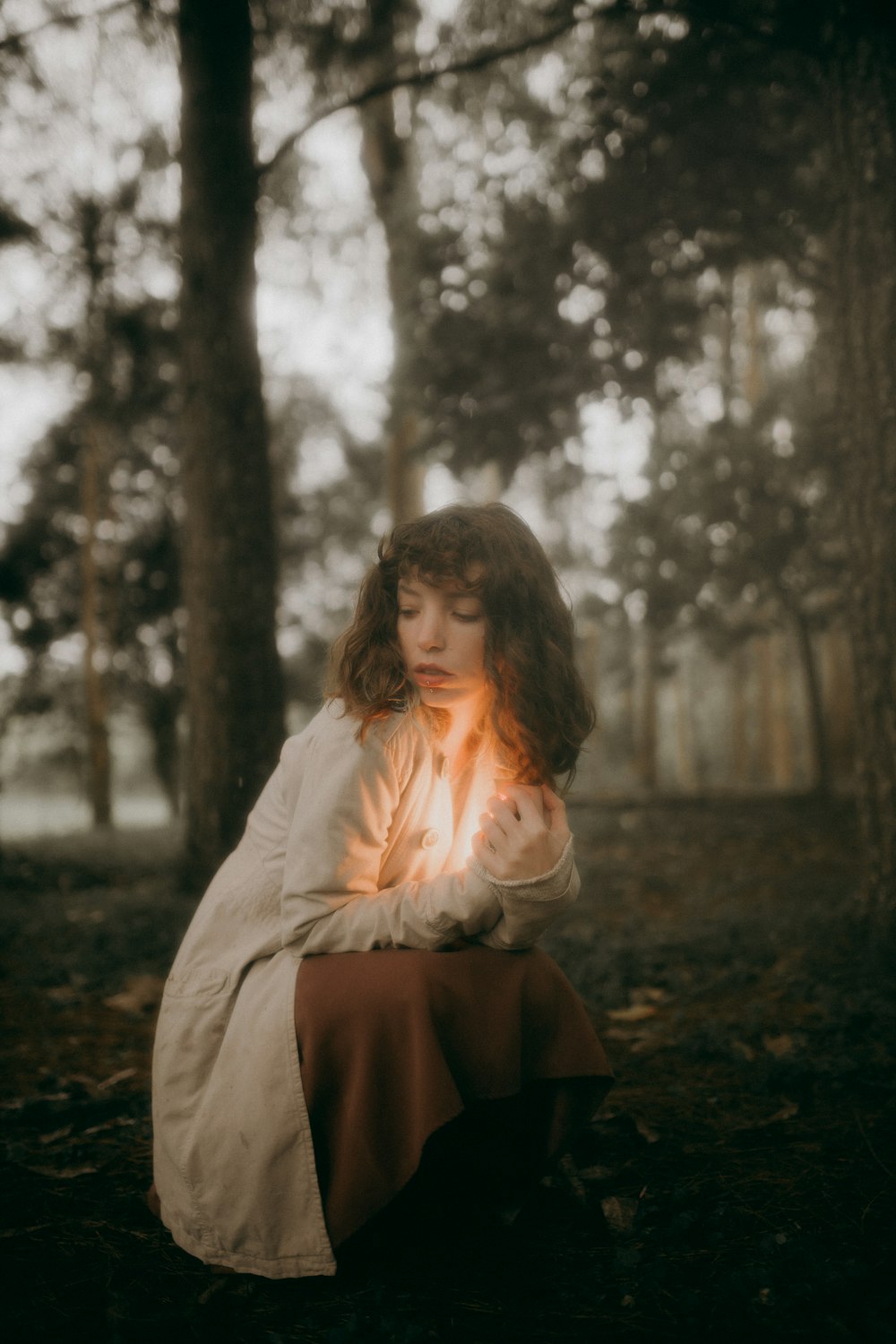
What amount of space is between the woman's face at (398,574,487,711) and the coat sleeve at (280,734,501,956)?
0.25 meters

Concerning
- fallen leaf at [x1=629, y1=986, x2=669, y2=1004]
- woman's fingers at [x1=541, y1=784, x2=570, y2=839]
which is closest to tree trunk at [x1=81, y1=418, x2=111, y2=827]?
fallen leaf at [x1=629, y1=986, x2=669, y2=1004]

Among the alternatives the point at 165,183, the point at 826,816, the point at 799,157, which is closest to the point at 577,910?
the point at 826,816

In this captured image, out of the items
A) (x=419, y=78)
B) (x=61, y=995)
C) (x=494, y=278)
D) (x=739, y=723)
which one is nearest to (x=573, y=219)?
(x=494, y=278)

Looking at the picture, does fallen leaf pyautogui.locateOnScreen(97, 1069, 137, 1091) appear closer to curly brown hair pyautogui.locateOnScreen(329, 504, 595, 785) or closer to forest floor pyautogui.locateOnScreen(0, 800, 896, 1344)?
forest floor pyautogui.locateOnScreen(0, 800, 896, 1344)

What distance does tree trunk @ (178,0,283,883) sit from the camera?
524cm

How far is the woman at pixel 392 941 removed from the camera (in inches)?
80.9

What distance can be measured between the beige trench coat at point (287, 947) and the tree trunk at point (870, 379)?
112 inches

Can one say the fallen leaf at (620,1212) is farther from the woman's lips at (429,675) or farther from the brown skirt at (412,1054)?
the woman's lips at (429,675)

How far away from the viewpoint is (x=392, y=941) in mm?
2174

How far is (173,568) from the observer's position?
17.9 m

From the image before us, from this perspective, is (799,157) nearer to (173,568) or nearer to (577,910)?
(577,910)

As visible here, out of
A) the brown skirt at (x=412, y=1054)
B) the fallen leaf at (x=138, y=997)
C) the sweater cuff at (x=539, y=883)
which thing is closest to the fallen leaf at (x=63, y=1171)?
the brown skirt at (x=412, y=1054)

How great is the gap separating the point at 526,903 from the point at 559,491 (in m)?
11.9

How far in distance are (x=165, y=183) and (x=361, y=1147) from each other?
1001 cm
